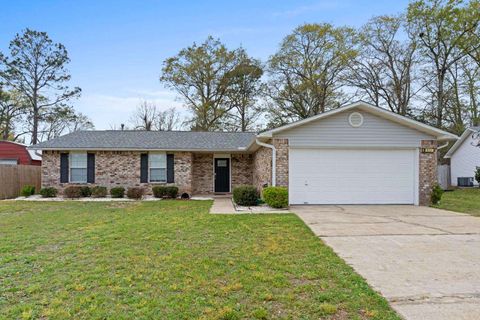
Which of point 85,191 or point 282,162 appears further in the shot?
point 85,191

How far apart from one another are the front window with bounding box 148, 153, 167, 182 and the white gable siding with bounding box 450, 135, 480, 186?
1907 centimetres

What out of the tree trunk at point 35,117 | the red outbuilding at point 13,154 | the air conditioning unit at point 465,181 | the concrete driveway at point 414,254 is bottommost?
the concrete driveway at point 414,254

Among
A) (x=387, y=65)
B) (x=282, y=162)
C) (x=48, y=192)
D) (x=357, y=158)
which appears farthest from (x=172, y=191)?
(x=387, y=65)

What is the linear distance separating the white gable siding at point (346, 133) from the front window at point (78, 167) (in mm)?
9563

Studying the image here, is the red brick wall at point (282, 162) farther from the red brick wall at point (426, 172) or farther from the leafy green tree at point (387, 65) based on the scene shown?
the leafy green tree at point (387, 65)

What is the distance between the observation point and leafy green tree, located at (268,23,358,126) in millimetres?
26203

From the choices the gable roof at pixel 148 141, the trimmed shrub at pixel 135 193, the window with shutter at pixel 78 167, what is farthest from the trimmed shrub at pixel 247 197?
the window with shutter at pixel 78 167

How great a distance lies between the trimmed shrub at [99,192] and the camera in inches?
583

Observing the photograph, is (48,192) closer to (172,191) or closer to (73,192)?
(73,192)

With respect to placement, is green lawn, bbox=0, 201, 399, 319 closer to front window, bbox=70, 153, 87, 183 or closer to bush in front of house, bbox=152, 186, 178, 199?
bush in front of house, bbox=152, 186, 178, 199

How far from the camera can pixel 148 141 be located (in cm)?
1619

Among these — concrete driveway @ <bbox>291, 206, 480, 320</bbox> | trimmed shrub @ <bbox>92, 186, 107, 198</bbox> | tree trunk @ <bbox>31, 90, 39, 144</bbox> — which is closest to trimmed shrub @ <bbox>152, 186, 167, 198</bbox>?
trimmed shrub @ <bbox>92, 186, 107, 198</bbox>

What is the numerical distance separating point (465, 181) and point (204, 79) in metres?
20.3

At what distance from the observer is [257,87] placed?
2744cm
